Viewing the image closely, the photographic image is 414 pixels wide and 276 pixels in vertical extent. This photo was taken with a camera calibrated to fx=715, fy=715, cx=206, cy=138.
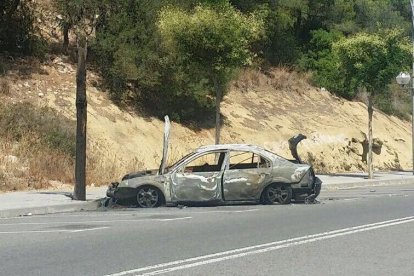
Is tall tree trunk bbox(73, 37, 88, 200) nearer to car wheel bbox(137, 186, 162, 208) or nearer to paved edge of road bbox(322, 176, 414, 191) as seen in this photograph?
car wheel bbox(137, 186, 162, 208)

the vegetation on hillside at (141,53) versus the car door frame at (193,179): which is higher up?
the vegetation on hillside at (141,53)

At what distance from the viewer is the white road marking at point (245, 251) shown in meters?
8.97

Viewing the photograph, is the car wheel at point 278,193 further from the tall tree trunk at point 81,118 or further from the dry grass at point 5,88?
the dry grass at point 5,88

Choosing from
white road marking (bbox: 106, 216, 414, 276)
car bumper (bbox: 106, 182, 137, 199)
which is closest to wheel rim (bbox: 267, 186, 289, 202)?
car bumper (bbox: 106, 182, 137, 199)

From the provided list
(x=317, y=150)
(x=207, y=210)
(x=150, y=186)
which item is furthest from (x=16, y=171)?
(x=317, y=150)

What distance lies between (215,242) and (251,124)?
73.5ft

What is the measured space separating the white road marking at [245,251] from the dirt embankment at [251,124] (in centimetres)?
1211

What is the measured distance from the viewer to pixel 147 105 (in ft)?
96.8

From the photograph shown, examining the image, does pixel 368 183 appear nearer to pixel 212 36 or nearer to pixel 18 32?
pixel 212 36

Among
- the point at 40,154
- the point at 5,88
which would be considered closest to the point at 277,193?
the point at 40,154

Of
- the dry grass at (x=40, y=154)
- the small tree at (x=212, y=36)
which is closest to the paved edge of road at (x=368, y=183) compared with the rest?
the small tree at (x=212, y=36)

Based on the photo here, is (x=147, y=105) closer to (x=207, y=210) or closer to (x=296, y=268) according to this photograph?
(x=207, y=210)

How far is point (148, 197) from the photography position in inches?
672

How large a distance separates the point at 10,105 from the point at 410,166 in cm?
2282
